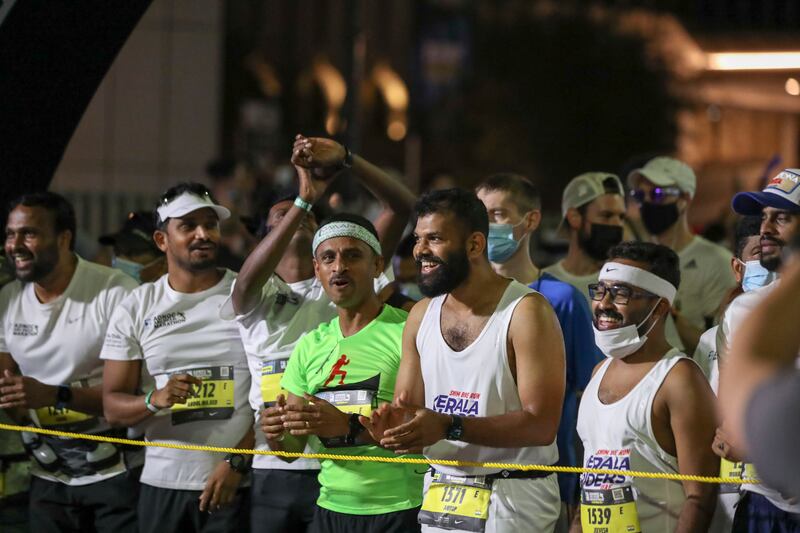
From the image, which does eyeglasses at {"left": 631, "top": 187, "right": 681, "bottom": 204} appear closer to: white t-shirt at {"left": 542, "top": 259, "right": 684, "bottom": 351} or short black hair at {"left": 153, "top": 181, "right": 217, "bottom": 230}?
white t-shirt at {"left": 542, "top": 259, "right": 684, "bottom": 351}

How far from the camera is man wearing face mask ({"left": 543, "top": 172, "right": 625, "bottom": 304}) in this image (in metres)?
7.00

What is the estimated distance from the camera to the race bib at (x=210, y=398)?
6.20 meters

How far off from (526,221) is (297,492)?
1837 millimetres

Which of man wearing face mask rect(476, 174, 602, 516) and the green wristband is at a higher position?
the green wristband

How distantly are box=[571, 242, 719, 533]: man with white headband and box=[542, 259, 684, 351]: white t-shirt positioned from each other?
1.28 metres

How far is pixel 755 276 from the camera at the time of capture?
540 cm

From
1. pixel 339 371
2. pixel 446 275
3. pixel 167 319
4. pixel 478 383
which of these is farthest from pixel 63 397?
pixel 478 383

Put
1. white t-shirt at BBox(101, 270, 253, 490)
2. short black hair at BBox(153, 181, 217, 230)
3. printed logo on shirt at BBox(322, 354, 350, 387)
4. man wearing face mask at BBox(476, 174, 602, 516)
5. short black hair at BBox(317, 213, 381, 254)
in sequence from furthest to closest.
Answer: short black hair at BBox(153, 181, 217, 230)
white t-shirt at BBox(101, 270, 253, 490)
man wearing face mask at BBox(476, 174, 602, 516)
short black hair at BBox(317, 213, 381, 254)
printed logo on shirt at BBox(322, 354, 350, 387)

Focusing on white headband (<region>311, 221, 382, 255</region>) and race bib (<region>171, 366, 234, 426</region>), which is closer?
white headband (<region>311, 221, 382, 255</region>)

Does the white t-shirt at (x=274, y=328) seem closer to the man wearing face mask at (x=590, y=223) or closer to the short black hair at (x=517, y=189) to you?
the short black hair at (x=517, y=189)

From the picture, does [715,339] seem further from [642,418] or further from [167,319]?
[167,319]

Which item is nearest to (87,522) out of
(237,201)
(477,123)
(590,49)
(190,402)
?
(190,402)

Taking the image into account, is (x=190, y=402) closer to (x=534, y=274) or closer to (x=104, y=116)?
(x=534, y=274)

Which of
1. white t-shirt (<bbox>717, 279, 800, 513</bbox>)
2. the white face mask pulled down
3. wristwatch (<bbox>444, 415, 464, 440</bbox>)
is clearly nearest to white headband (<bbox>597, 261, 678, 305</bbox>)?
the white face mask pulled down
